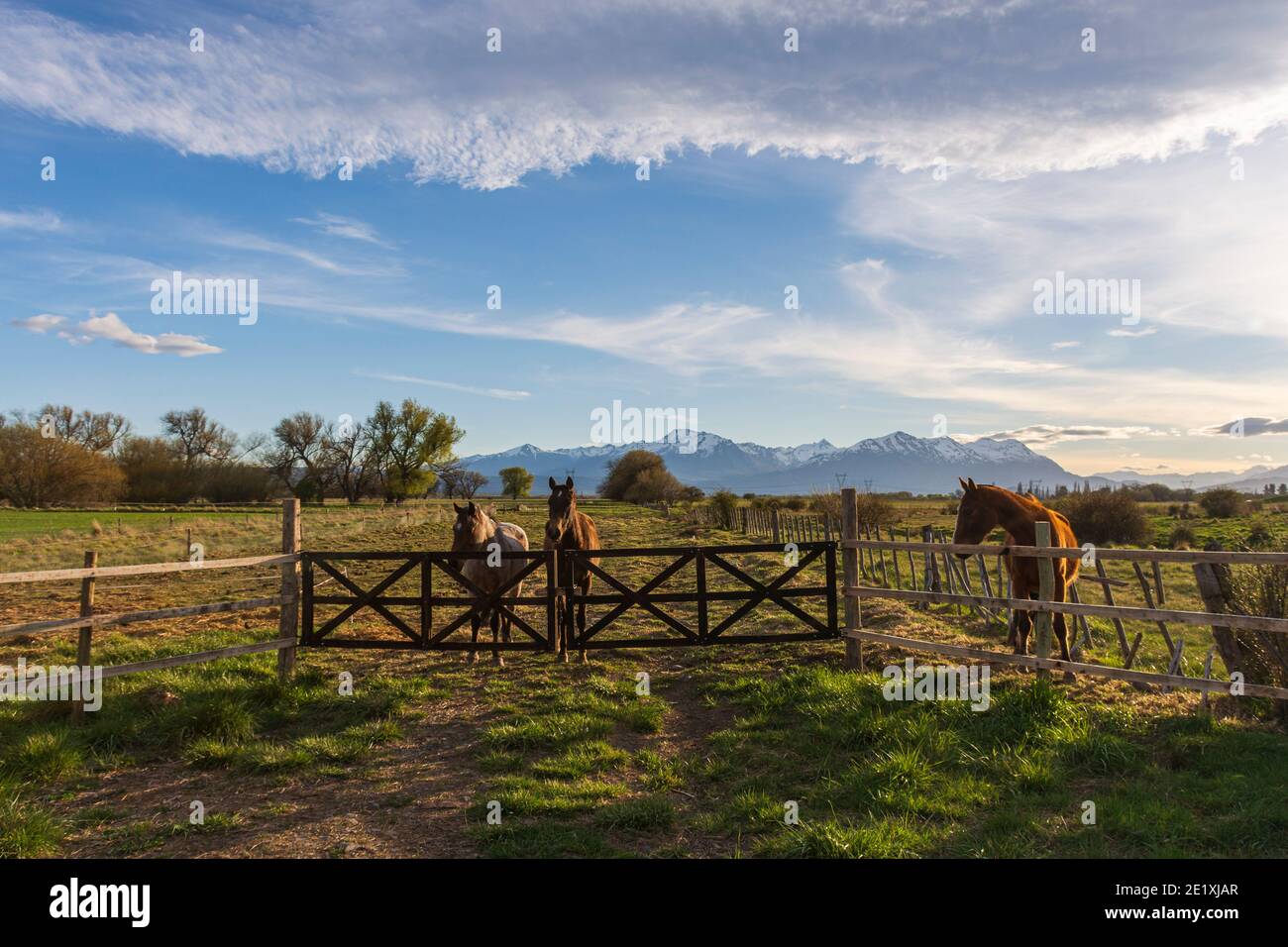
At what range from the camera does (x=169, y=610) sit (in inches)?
296

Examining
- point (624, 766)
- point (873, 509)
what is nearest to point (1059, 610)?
point (624, 766)

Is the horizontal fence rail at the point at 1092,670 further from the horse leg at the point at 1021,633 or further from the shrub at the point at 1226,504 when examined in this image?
the shrub at the point at 1226,504

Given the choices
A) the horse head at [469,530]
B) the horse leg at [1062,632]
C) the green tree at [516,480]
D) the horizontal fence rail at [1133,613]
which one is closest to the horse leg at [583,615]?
the horse head at [469,530]

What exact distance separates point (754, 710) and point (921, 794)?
8.23 feet

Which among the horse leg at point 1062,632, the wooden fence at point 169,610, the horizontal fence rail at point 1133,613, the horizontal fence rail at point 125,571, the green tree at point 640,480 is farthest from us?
the green tree at point 640,480

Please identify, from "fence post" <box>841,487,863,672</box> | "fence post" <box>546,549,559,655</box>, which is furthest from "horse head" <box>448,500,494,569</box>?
"fence post" <box>841,487,863,672</box>

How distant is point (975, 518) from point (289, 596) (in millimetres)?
8739

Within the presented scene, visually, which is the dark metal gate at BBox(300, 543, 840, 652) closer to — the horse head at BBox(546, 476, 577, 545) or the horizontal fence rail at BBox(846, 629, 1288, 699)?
the horse head at BBox(546, 476, 577, 545)

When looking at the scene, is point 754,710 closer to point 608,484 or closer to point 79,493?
point 79,493

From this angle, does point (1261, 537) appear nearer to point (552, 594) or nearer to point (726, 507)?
point (726, 507)

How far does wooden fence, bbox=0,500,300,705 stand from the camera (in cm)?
687

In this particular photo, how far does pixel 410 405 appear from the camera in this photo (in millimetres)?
68188

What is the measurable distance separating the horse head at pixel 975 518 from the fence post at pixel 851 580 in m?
1.24

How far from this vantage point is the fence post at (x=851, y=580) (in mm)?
8891
